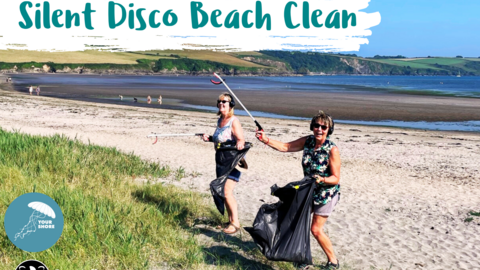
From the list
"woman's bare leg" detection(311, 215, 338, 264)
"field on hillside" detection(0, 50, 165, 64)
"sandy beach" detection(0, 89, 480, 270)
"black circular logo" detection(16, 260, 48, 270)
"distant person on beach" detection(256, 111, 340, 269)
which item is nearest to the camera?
"black circular logo" detection(16, 260, 48, 270)

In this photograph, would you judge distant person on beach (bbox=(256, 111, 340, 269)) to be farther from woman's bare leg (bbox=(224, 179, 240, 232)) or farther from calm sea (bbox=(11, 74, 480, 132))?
calm sea (bbox=(11, 74, 480, 132))

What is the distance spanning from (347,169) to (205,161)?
3.89 m

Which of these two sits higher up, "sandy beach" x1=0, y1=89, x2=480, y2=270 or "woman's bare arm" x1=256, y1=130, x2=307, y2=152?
"woman's bare arm" x1=256, y1=130, x2=307, y2=152

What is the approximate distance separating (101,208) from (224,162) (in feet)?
5.74

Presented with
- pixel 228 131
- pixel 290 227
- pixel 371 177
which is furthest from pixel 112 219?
pixel 371 177

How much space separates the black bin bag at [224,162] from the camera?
Answer: 6723mm

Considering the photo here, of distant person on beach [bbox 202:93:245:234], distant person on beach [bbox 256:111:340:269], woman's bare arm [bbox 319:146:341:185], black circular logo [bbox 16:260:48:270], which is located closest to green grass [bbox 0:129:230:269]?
black circular logo [bbox 16:260:48:270]

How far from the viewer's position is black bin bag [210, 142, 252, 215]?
22.1 feet

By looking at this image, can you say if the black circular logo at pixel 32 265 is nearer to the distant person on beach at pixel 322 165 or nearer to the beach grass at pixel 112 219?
the beach grass at pixel 112 219

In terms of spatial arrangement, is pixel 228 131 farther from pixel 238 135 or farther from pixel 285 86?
pixel 285 86

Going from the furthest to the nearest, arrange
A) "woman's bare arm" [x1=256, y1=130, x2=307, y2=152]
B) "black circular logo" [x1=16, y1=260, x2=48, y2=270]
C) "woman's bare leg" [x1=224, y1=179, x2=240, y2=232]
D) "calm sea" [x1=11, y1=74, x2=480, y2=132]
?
"calm sea" [x1=11, y1=74, x2=480, y2=132]
"woman's bare leg" [x1=224, y1=179, x2=240, y2=232]
"woman's bare arm" [x1=256, y1=130, x2=307, y2=152]
"black circular logo" [x1=16, y1=260, x2=48, y2=270]

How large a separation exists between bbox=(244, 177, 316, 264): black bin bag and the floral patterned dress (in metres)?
0.12

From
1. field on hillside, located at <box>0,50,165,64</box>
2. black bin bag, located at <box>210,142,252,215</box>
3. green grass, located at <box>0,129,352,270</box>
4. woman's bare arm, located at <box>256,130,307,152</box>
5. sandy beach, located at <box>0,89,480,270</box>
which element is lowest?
sandy beach, located at <box>0,89,480,270</box>

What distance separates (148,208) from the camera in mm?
7473
